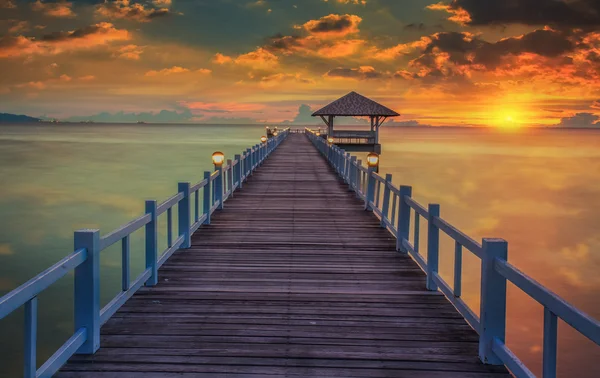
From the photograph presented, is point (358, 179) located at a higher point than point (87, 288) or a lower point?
higher

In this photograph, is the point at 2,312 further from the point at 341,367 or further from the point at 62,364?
the point at 341,367

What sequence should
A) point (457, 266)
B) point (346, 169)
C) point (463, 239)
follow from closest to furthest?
point (463, 239)
point (457, 266)
point (346, 169)

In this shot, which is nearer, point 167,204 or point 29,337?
point 29,337

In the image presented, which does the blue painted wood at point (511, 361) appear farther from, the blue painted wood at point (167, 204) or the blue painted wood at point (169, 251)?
the blue painted wood at point (169, 251)

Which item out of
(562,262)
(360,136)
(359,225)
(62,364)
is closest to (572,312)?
(62,364)

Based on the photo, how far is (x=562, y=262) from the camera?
1986cm

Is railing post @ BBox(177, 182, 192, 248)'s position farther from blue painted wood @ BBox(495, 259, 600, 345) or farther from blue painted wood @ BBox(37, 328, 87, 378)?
blue painted wood @ BBox(495, 259, 600, 345)

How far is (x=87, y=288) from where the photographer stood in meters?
4.64

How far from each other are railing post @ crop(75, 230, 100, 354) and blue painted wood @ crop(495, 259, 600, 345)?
3.35m

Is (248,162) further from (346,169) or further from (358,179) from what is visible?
(358,179)

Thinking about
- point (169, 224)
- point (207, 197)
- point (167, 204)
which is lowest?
point (169, 224)

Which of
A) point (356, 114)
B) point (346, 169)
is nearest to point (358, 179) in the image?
point (346, 169)

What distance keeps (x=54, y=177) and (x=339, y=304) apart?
136 feet

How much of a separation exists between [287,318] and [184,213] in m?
3.51
